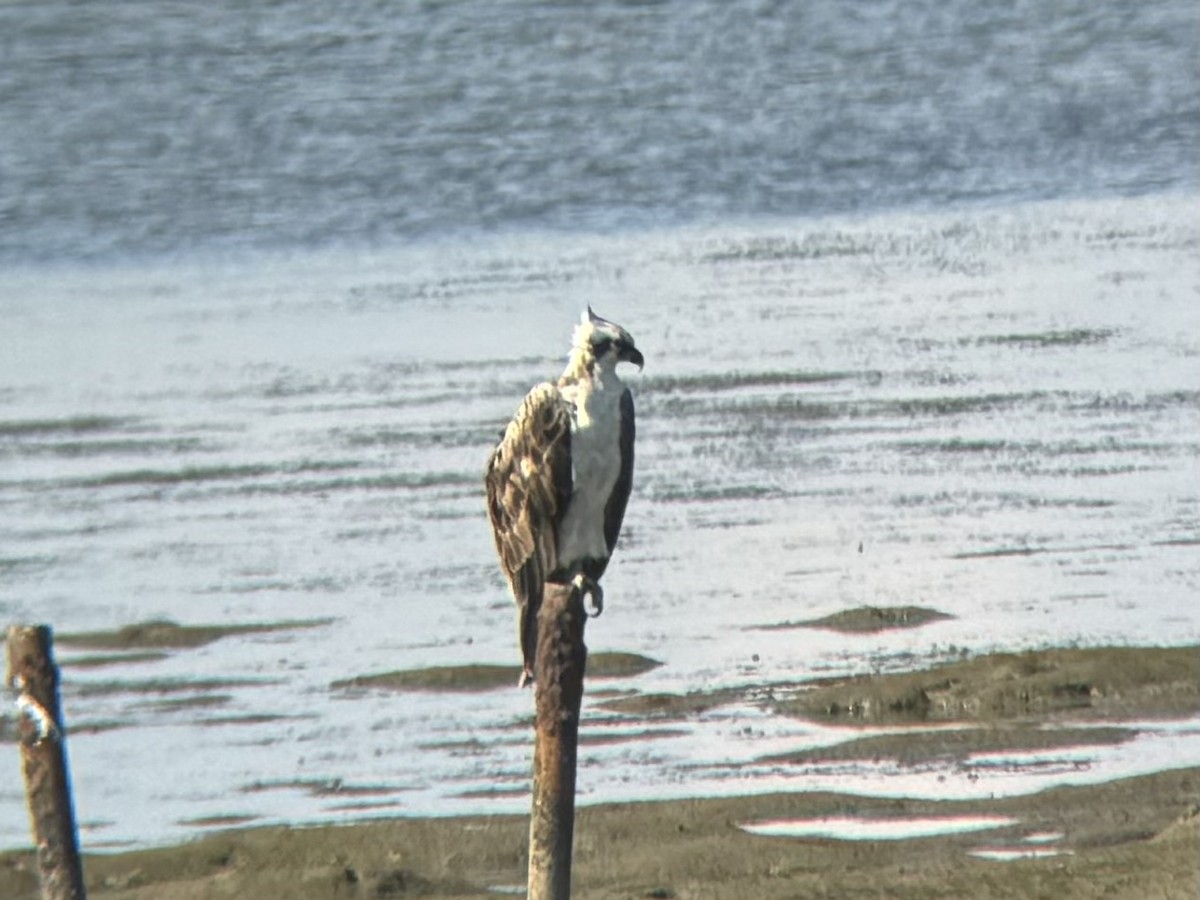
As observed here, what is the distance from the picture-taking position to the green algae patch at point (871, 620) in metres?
11.0

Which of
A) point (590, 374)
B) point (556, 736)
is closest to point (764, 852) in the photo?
point (590, 374)

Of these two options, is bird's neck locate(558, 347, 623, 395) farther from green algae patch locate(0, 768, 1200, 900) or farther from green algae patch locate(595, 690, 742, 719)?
green algae patch locate(595, 690, 742, 719)

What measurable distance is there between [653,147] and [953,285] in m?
7.48

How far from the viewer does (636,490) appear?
531 inches

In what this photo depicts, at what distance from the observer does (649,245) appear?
2153 centimetres

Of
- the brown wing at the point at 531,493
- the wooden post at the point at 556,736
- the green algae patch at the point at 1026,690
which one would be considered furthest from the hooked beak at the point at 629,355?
the green algae patch at the point at 1026,690

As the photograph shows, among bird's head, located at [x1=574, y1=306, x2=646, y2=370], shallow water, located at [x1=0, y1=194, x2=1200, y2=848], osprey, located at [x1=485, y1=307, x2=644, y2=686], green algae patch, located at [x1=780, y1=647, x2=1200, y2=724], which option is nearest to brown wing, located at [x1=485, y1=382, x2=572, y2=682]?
osprey, located at [x1=485, y1=307, x2=644, y2=686]

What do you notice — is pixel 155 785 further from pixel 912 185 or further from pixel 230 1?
pixel 230 1

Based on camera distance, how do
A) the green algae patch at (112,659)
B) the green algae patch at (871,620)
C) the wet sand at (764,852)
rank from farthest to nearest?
the green algae patch at (112,659) → the green algae patch at (871,620) → the wet sand at (764,852)

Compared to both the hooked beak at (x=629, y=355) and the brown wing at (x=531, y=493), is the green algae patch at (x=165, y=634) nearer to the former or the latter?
the brown wing at (x=531, y=493)

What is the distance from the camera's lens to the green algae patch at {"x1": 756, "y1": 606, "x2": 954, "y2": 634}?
11.0 meters

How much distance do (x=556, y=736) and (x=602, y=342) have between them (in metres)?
1.57

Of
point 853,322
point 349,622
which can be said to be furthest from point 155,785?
point 853,322

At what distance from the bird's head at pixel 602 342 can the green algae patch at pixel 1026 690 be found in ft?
7.85
